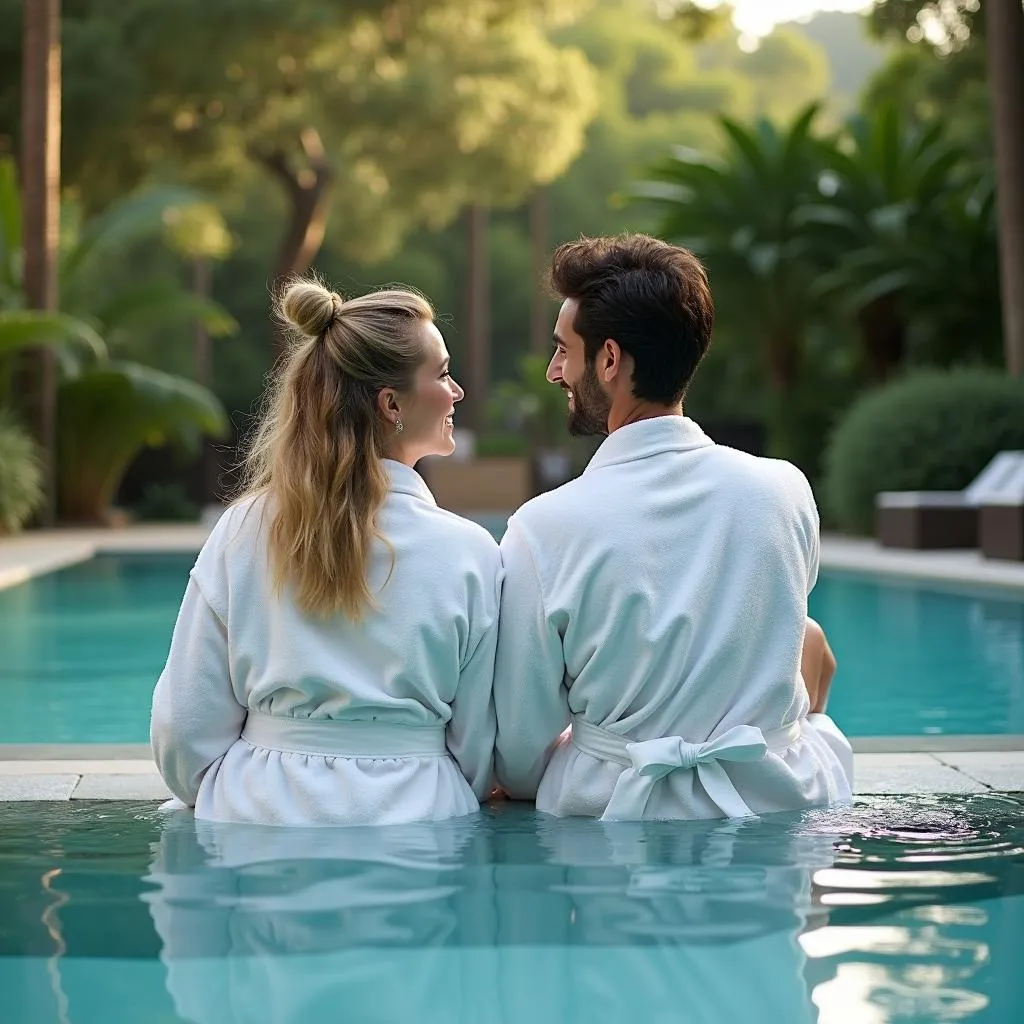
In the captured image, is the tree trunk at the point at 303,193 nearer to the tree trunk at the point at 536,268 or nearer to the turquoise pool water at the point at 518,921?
the tree trunk at the point at 536,268

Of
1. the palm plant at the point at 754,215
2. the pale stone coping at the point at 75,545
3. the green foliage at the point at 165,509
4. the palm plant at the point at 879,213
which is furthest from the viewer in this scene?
the green foliage at the point at 165,509

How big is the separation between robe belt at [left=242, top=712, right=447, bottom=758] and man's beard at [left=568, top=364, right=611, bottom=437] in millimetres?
666

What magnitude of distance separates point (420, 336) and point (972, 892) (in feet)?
4.75

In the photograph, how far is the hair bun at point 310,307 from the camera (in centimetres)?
317

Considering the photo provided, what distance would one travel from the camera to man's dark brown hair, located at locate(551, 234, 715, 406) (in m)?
3.13

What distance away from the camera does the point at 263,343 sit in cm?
3716

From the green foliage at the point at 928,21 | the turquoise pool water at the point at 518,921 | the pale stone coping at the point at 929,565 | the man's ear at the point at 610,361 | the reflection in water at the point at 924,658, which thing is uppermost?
the green foliage at the point at 928,21

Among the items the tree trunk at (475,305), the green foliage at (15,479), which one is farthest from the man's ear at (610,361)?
the tree trunk at (475,305)

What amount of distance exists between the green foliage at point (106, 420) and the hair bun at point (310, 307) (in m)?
14.7

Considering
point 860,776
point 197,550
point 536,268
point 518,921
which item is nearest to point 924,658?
point 860,776

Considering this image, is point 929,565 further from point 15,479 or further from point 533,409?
point 533,409

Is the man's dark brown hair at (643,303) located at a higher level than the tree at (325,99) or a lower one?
lower

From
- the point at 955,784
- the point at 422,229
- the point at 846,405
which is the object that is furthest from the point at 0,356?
the point at 422,229

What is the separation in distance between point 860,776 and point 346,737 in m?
1.42
